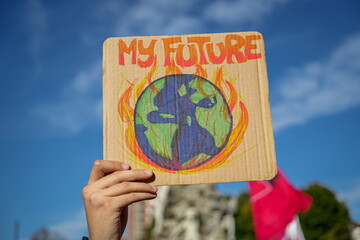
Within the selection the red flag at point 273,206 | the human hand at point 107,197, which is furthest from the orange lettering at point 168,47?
the red flag at point 273,206

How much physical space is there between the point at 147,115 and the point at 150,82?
0.93ft

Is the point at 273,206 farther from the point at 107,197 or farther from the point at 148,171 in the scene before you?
the point at 107,197

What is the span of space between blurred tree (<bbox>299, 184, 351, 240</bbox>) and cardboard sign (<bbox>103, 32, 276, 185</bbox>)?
144ft

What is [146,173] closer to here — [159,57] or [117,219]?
[117,219]

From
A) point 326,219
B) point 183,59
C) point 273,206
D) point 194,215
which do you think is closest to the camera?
point 183,59

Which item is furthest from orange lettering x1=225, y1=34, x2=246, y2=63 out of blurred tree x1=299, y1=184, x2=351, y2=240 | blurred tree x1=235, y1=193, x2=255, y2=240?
blurred tree x1=235, y1=193, x2=255, y2=240

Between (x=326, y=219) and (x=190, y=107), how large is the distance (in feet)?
151

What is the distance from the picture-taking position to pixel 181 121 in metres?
3.43

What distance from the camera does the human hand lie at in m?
2.92

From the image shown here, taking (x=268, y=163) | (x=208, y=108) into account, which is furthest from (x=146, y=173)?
(x=268, y=163)

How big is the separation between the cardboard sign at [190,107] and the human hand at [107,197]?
1.05 ft

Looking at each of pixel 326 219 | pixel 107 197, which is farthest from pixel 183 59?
pixel 326 219

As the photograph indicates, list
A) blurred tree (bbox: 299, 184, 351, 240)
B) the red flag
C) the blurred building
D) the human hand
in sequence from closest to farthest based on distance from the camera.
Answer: the human hand → the red flag → the blurred building → blurred tree (bbox: 299, 184, 351, 240)

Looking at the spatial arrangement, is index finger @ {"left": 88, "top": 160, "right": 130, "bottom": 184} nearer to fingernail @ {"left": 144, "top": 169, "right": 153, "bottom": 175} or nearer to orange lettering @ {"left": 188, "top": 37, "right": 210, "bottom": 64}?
fingernail @ {"left": 144, "top": 169, "right": 153, "bottom": 175}
